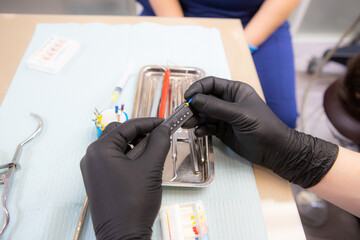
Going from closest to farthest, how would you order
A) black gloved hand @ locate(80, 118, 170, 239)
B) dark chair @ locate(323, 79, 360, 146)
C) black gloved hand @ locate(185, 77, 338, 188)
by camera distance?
black gloved hand @ locate(80, 118, 170, 239) → black gloved hand @ locate(185, 77, 338, 188) → dark chair @ locate(323, 79, 360, 146)

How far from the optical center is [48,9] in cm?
162

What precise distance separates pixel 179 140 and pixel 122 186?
0.23 meters

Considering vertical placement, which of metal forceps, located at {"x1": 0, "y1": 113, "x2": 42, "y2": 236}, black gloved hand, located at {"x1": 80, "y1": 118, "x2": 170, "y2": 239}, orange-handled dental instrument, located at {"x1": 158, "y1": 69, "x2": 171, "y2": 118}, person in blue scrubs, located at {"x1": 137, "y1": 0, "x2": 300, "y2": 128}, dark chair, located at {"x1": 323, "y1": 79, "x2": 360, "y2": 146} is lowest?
metal forceps, located at {"x1": 0, "y1": 113, "x2": 42, "y2": 236}

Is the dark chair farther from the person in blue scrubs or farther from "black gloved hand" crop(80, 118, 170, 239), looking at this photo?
"black gloved hand" crop(80, 118, 170, 239)

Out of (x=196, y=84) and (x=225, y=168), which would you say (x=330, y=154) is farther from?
(x=196, y=84)

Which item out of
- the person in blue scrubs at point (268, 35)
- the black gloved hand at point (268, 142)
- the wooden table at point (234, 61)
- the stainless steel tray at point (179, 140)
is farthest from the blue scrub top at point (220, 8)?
the black gloved hand at point (268, 142)

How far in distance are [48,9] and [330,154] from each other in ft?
6.18

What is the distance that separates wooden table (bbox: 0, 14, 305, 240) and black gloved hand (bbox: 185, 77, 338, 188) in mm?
47

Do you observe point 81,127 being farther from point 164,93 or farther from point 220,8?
point 220,8

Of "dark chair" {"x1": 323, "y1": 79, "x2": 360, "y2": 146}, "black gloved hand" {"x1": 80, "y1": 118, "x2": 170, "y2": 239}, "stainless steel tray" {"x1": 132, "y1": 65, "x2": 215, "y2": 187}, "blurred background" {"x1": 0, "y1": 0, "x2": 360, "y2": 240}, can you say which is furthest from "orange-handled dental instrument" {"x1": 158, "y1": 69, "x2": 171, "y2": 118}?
"blurred background" {"x1": 0, "y1": 0, "x2": 360, "y2": 240}

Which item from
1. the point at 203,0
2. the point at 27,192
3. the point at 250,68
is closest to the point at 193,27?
the point at 203,0

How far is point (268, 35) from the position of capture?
3.34 ft

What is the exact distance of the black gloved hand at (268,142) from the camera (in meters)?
0.57

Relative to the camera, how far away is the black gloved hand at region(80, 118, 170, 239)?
17.3 inches
